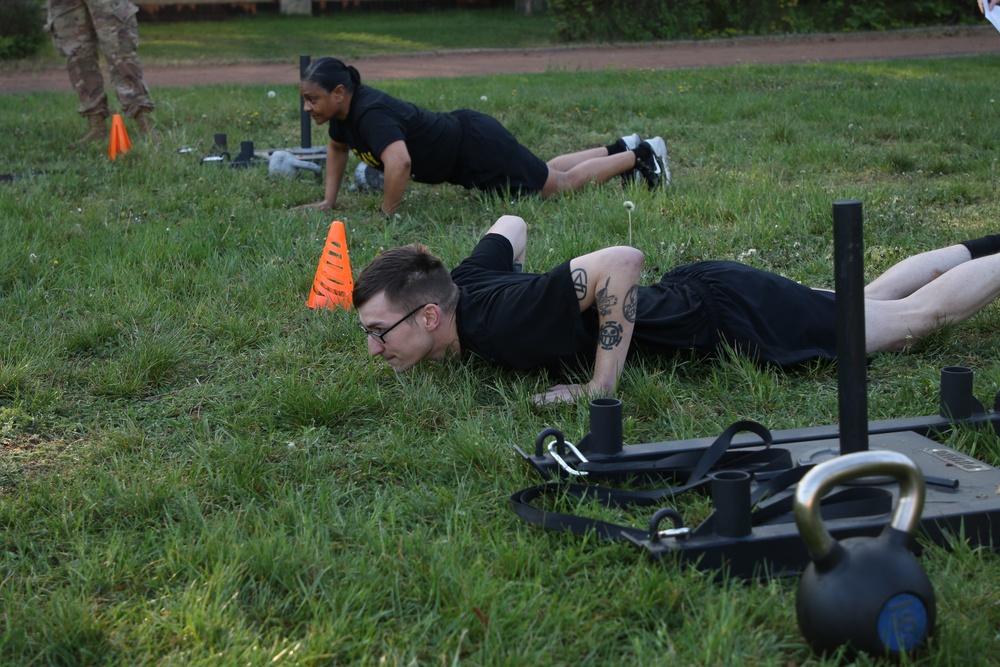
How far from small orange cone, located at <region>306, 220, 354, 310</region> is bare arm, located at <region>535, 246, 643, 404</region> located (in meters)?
1.36

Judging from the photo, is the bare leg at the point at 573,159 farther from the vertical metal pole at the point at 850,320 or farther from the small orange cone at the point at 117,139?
the vertical metal pole at the point at 850,320

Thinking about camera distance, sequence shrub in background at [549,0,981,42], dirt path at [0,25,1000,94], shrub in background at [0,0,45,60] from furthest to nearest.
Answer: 1. shrub in background at [549,0,981,42]
2. shrub in background at [0,0,45,60]
3. dirt path at [0,25,1000,94]

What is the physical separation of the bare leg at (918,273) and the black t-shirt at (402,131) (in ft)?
10.1

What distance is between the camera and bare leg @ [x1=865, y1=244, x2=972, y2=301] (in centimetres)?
403

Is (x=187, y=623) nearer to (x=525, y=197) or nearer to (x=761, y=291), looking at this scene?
(x=761, y=291)

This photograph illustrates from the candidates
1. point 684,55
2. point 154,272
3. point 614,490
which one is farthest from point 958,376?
point 684,55

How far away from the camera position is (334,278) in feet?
15.3

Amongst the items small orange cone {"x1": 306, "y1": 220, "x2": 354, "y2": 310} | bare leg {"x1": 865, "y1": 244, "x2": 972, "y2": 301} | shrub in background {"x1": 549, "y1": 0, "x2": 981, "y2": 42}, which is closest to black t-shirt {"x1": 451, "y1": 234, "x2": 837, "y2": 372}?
bare leg {"x1": 865, "y1": 244, "x2": 972, "y2": 301}

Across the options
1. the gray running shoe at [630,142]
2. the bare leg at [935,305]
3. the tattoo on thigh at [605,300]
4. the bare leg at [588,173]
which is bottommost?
the bare leg at [935,305]

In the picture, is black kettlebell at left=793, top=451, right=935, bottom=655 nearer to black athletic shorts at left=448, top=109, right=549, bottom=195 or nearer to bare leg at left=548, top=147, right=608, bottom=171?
black athletic shorts at left=448, top=109, right=549, bottom=195

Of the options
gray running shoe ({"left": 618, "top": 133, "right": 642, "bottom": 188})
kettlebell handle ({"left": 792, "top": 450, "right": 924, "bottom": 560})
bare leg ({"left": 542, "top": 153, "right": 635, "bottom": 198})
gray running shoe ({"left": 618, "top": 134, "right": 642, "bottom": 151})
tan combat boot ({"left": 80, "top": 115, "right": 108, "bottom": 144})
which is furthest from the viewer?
tan combat boot ({"left": 80, "top": 115, "right": 108, "bottom": 144})

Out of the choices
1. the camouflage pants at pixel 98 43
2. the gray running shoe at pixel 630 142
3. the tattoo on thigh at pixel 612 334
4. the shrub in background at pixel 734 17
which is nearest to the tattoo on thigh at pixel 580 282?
the tattoo on thigh at pixel 612 334

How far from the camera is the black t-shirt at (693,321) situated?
138 inches

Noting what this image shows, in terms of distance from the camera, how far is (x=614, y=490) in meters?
2.70
